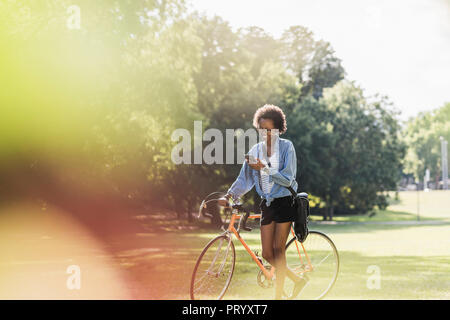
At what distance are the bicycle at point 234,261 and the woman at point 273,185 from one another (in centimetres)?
17

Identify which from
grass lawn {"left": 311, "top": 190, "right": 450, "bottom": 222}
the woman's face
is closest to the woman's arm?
the woman's face

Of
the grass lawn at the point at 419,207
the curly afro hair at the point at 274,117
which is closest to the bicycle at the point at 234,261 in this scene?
the curly afro hair at the point at 274,117

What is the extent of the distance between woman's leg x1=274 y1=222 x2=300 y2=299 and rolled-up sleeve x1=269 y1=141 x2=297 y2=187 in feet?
1.66

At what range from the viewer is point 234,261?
6262mm

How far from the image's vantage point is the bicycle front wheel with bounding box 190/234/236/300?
5734 millimetres

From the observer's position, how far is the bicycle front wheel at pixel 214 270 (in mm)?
5734

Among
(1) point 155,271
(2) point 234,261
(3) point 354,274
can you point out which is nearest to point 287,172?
(2) point 234,261

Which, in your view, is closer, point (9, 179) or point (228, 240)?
point (228, 240)

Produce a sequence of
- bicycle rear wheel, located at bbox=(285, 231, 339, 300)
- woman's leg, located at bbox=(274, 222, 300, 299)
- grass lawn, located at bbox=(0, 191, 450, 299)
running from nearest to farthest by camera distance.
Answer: woman's leg, located at bbox=(274, 222, 300, 299), bicycle rear wheel, located at bbox=(285, 231, 339, 300), grass lawn, located at bbox=(0, 191, 450, 299)

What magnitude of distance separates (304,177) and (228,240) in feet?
97.5

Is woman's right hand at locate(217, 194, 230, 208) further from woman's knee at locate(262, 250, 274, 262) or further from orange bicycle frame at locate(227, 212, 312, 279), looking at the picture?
woman's knee at locate(262, 250, 274, 262)

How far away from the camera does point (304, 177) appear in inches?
1393
